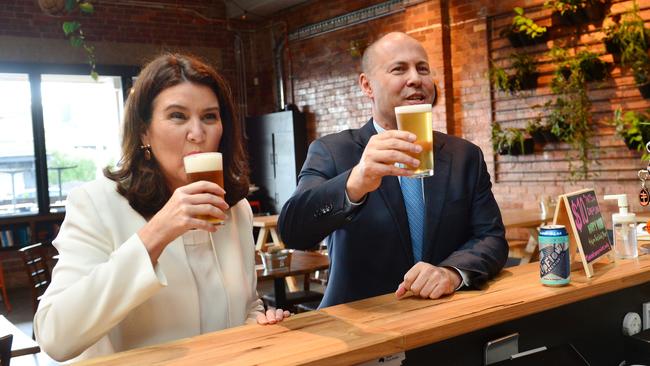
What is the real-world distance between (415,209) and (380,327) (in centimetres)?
72

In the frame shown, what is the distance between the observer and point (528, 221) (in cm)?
545

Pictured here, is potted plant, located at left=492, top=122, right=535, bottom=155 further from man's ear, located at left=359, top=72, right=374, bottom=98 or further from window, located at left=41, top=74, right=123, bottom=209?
window, located at left=41, top=74, right=123, bottom=209

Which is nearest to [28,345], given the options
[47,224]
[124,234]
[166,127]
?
[124,234]

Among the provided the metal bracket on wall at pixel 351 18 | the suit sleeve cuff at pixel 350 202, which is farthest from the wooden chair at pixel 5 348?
the metal bracket on wall at pixel 351 18

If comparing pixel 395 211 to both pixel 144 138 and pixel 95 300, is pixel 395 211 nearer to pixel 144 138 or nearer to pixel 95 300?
pixel 144 138

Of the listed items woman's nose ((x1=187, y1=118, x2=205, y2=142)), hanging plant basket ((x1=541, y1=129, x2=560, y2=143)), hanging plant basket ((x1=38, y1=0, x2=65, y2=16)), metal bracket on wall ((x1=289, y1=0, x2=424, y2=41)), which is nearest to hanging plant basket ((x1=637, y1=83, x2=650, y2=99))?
hanging plant basket ((x1=541, y1=129, x2=560, y2=143))

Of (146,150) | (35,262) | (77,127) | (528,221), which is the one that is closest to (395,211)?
(146,150)

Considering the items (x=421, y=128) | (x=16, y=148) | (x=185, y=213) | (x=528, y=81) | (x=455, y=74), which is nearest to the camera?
(x=185, y=213)

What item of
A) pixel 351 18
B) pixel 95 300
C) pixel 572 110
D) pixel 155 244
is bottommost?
pixel 95 300

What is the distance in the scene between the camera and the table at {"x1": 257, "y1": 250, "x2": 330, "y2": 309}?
397 cm

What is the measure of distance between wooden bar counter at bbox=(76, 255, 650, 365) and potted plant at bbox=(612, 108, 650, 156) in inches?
156

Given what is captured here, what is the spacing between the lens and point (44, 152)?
8.29 metres

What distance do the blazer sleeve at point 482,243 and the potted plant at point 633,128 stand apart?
12.5 ft

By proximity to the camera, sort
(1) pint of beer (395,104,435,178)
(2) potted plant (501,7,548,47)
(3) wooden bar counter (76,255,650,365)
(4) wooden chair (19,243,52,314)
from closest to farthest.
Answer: (3) wooden bar counter (76,255,650,365)
(1) pint of beer (395,104,435,178)
(4) wooden chair (19,243,52,314)
(2) potted plant (501,7,548,47)
